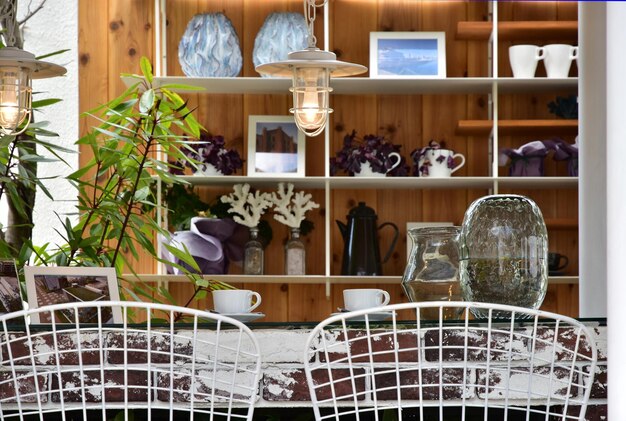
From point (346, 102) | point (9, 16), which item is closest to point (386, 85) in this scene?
point (346, 102)

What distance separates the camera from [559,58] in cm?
397

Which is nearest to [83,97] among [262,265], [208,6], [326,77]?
[208,6]

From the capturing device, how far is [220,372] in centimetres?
184

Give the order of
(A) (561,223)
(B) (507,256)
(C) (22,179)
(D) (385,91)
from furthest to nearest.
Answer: (D) (385,91) < (A) (561,223) < (C) (22,179) < (B) (507,256)

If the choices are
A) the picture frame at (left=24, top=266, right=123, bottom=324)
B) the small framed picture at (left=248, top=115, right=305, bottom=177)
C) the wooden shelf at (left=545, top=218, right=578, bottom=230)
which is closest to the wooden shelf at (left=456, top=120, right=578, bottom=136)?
the wooden shelf at (left=545, top=218, right=578, bottom=230)

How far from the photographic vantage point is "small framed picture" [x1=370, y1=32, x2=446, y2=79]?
4070 mm

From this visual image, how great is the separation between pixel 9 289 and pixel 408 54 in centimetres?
242

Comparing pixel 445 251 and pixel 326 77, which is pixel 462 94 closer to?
pixel 326 77

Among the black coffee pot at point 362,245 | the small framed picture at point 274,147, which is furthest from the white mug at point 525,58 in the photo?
the small framed picture at point 274,147

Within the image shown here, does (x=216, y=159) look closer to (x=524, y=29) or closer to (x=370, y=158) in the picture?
(x=370, y=158)

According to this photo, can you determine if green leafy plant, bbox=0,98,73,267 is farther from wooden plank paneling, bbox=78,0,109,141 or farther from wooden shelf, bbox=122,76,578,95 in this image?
wooden plank paneling, bbox=78,0,109,141

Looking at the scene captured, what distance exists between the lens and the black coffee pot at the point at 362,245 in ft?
13.1

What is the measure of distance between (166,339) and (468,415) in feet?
2.14

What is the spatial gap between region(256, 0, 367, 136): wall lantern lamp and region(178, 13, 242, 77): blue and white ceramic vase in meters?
1.48
